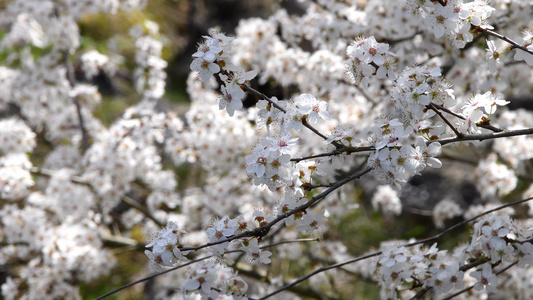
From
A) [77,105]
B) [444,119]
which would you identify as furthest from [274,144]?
[77,105]

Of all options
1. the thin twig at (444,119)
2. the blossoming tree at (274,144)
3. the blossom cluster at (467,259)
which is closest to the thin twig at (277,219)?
the blossoming tree at (274,144)

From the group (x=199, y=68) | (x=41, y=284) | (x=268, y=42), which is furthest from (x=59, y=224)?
(x=199, y=68)

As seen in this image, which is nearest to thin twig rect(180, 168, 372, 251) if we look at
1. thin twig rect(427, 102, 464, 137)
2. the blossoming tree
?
the blossoming tree

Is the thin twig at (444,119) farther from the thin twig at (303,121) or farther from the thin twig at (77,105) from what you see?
the thin twig at (77,105)

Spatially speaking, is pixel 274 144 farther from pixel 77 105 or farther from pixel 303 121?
pixel 77 105

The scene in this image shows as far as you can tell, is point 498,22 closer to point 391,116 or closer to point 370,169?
point 391,116

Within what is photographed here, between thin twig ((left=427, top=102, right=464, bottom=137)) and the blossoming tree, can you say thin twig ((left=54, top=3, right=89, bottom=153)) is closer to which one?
the blossoming tree

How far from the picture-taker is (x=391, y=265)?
178 cm

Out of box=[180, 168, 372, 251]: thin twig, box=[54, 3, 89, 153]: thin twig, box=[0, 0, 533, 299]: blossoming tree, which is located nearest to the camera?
box=[180, 168, 372, 251]: thin twig

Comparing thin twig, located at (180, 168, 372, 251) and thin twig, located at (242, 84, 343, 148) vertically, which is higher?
thin twig, located at (242, 84, 343, 148)

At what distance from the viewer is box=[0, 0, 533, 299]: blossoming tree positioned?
1.64 meters

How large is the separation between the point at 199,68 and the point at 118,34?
6.94 metres

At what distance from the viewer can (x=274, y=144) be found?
5.12 feet

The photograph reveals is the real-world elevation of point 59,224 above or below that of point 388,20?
below
